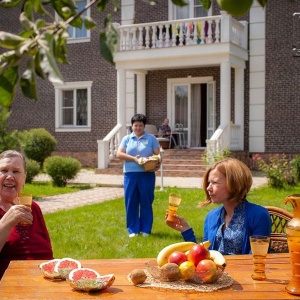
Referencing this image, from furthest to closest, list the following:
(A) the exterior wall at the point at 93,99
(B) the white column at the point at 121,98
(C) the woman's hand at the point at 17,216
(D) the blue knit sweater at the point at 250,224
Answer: (A) the exterior wall at the point at 93,99
(B) the white column at the point at 121,98
(D) the blue knit sweater at the point at 250,224
(C) the woman's hand at the point at 17,216

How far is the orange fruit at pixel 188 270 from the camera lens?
8.32 ft

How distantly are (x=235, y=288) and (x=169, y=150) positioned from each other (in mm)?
15914

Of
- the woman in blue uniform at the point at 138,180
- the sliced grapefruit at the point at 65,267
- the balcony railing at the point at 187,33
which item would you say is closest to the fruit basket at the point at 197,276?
the sliced grapefruit at the point at 65,267

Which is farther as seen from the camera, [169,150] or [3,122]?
[169,150]

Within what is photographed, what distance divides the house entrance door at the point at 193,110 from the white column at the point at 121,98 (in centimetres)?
194

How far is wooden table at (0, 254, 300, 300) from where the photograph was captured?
2.46 metres

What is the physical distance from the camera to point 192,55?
17.4 metres

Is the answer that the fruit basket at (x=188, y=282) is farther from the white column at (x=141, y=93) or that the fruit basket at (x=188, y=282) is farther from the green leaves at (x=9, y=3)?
the white column at (x=141, y=93)

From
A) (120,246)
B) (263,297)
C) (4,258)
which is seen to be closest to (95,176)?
(120,246)

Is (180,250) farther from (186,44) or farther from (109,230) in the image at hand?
(186,44)

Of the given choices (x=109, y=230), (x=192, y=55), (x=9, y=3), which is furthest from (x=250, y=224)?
(x=192, y=55)

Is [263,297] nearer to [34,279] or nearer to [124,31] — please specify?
[34,279]

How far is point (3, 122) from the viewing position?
11.4 meters

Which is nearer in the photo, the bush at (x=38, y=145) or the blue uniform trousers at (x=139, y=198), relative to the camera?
the blue uniform trousers at (x=139, y=198)
